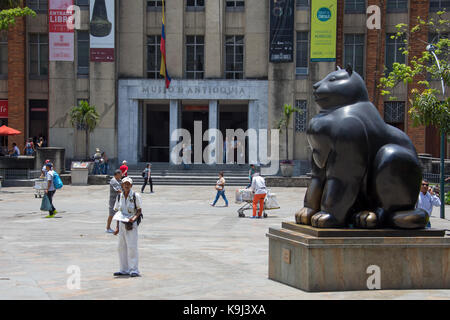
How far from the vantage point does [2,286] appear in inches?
340

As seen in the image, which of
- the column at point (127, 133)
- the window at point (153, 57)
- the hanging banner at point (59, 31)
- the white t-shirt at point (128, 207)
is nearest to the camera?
the white t-shirt at point (128, 207)

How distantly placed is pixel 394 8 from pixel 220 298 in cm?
3533

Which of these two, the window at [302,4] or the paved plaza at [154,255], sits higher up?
the window at [302,4]

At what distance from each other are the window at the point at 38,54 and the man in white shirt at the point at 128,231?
1278 inches

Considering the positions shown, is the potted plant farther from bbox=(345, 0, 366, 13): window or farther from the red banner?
the red banner

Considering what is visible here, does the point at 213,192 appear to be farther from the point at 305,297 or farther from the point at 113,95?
the point at 305,297

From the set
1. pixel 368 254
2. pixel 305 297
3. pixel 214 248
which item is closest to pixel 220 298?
pixel 305 297

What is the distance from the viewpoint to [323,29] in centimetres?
3800

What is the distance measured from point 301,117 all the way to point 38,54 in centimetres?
1816

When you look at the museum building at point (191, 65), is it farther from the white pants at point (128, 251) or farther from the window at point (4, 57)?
the white pants at point (128, 251)

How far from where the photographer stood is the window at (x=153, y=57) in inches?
1585

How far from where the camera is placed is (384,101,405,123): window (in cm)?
3956

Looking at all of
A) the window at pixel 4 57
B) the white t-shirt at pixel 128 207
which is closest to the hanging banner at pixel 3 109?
the window at pixel 4 57

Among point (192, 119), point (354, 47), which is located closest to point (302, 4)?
point (354, 47)
